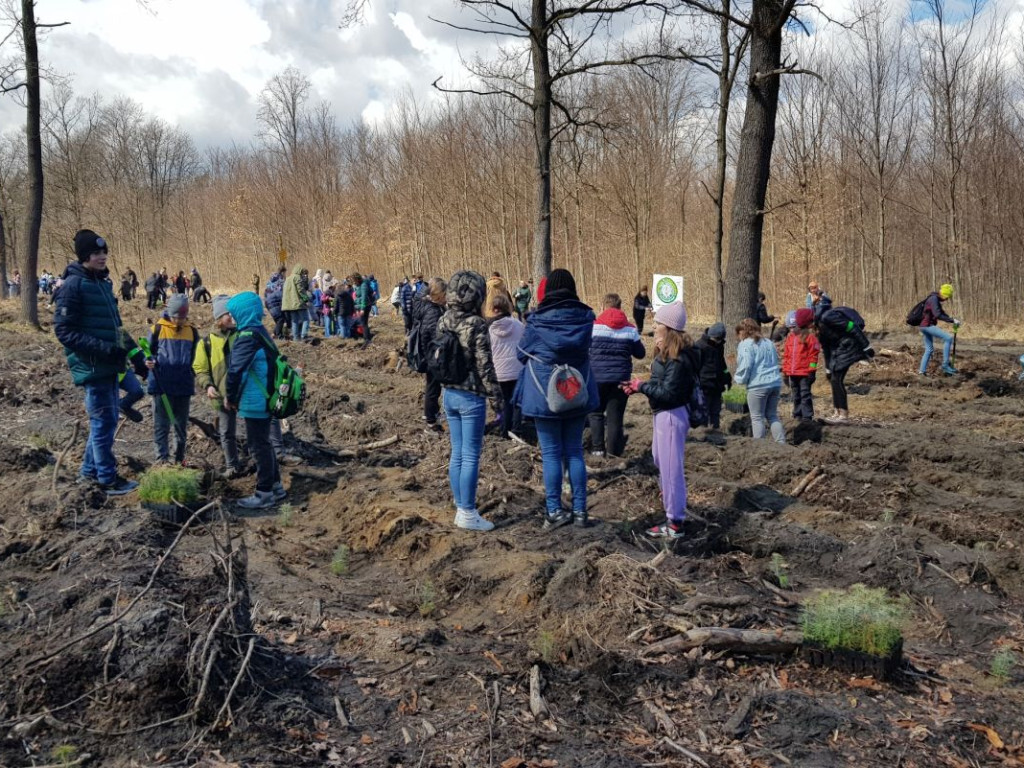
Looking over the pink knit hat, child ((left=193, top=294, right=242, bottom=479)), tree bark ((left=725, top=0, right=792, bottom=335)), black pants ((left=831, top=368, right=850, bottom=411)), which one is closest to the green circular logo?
tree bark ((left=725, top=0, right=792, bottom=335))

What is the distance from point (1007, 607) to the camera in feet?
19.3

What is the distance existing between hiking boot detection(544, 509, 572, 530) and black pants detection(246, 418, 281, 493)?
8.44 feet

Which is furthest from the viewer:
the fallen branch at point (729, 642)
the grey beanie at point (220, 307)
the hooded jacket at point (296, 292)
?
the hooded jacket at point (296, 292)

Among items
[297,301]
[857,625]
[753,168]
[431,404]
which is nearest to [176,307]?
[431,404]

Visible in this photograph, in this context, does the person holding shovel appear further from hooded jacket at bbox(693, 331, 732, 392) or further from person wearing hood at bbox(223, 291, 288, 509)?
person wearing hood at bbox(223, 291, 288, 509)

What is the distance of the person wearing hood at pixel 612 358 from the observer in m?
8.82

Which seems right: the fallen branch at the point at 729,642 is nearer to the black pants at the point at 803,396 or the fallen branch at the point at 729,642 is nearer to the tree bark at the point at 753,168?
the black pants at the point at 803,396

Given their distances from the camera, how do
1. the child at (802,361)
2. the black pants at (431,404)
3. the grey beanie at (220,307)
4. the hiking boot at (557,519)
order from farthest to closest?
the child at (802,361)
the black pants at (431,404)
the grey beanie at (220,307)
the hiking boot at (557,519)

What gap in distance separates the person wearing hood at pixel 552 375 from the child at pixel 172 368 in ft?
11.2

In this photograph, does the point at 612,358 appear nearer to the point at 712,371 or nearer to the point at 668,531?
the point at 712,371

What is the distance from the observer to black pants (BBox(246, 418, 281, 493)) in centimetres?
736

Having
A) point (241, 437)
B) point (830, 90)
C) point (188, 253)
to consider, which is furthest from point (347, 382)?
point (188, 253)

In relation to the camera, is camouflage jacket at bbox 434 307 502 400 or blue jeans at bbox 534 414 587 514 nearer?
camouflage jacket at bbox 434 307 502 400

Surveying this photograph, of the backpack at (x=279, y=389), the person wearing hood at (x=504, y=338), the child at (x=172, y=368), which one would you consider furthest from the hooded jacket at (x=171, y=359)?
the person wearing hood at (x=504, y=338)
